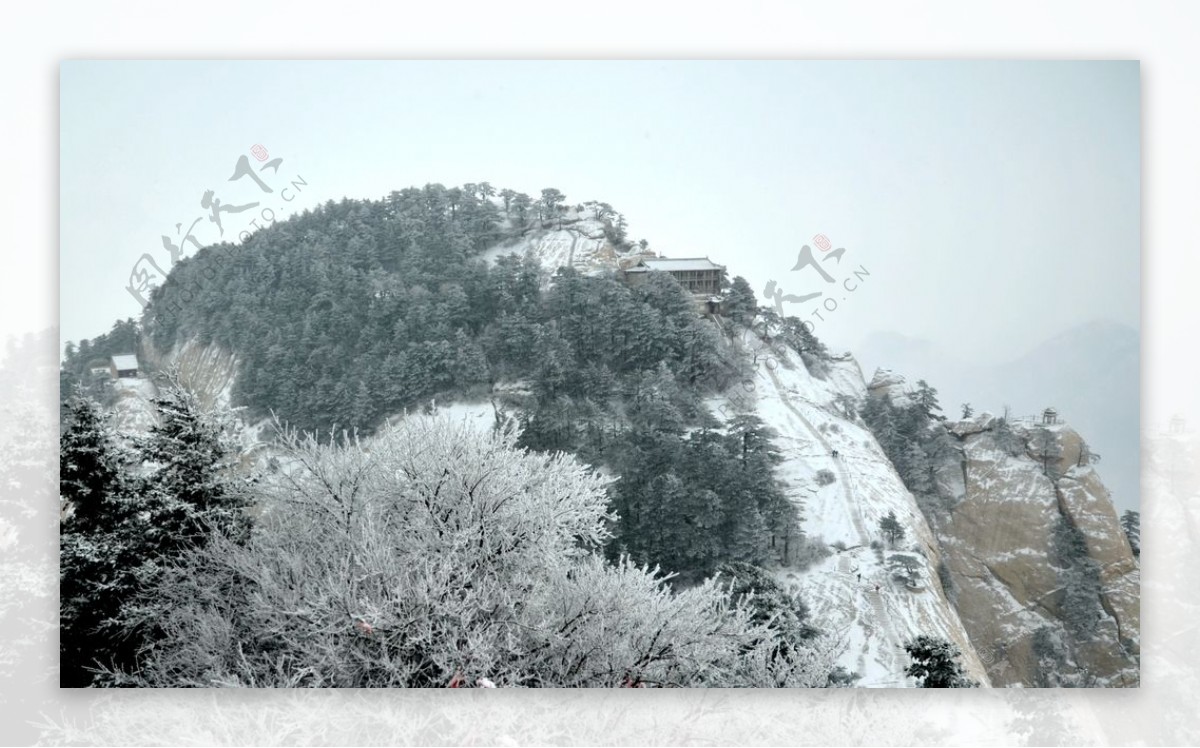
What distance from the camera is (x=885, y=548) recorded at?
14.8 ft

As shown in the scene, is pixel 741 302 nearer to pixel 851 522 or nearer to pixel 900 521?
pixel 851 522

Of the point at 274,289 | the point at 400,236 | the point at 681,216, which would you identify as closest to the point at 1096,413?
the point at 681,216

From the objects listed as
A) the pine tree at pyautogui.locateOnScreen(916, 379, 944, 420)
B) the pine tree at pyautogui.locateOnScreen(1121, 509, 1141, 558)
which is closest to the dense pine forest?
the pine tree at pyautogui.locateOnScreen(916, 379, 944, 420)

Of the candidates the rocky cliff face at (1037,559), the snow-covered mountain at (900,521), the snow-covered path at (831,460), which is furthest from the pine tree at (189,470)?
the rocky cliff face at (1037,559)

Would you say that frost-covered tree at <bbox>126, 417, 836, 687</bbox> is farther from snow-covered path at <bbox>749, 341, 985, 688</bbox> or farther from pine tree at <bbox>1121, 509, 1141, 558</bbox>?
pine tree at <bbox>1121, 509, 1141, 558</bbox>

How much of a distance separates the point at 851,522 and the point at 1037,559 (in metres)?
0.86

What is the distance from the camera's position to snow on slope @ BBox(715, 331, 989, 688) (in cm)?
441

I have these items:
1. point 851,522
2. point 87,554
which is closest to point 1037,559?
point 851,522

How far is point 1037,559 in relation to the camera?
443 centimetres

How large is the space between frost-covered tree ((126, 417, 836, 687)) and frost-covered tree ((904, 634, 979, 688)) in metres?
0.39

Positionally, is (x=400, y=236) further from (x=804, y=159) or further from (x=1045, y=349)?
(x=1045, y=349)

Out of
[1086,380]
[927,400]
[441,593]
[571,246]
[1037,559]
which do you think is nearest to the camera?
[441,593]

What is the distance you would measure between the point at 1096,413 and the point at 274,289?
13.0ft

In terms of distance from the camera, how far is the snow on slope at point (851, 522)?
4406 mm
